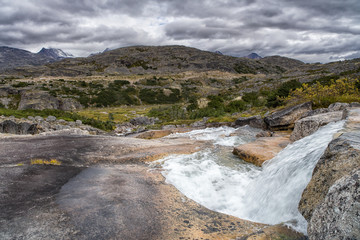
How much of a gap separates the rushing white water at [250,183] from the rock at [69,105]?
239 ft

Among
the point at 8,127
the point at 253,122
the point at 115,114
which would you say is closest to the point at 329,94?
the point at 253,122

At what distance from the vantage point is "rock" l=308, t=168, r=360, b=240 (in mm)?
3485

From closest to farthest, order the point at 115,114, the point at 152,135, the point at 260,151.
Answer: the point at 260,151
the point at 152,135
the point at 115,114

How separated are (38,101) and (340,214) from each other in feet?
269

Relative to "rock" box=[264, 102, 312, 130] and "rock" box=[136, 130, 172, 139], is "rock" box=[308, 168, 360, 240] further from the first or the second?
"rock" box=[136, 130, 172, 139]

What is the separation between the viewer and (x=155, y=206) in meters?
6.58

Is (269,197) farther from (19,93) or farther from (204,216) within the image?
(19,93)

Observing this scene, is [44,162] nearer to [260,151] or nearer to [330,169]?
[330,169]

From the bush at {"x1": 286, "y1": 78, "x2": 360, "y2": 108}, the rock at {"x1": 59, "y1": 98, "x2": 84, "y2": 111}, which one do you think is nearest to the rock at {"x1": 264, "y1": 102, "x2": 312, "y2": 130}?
the bush at {"x1": 286, "y1": 78, "x2": 360, "y2": 108}

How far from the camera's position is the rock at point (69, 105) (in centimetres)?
7361

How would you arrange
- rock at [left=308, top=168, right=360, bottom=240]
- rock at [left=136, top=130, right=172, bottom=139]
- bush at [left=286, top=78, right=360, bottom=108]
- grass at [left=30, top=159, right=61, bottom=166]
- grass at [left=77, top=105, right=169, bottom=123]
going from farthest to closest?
1. grass at [left=77, top=105, right=169, bottom=123]
2. rock at [left=136, top=130, right=172, bottom=139]
3. bush at [left=286, top=78, right=360, bottom=108]
4. grass at [left=30, top=159, right=61, bottom=166]
5. rock at [left=308, top=168, right=360, bottom=240]

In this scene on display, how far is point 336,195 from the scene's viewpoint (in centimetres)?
410

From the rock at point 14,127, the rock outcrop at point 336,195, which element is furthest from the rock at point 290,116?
the rock at point 14,127

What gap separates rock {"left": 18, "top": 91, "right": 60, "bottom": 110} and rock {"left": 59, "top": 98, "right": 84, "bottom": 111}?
2.02 m
